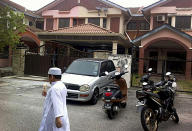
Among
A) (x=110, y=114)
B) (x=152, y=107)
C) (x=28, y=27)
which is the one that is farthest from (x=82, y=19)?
(x=152, y=107)

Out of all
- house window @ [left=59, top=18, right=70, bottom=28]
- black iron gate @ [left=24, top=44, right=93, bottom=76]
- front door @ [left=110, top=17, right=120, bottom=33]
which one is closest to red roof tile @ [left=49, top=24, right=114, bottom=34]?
black iron gate @ [left=24, top=44, right=93, bottom=76]

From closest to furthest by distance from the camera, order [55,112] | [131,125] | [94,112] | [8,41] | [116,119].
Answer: [55,112] → [131,125] → [116,119] → [94,112] → [8,41]

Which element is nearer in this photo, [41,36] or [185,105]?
[185,105]

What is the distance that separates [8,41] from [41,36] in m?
5.35

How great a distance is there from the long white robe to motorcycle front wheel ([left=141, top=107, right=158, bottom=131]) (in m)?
2.19

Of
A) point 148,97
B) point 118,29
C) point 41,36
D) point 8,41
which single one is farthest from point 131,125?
point 118,29

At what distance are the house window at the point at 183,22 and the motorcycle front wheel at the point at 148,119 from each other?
15743 mm

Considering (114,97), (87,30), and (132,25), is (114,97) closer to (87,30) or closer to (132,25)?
(87,30)

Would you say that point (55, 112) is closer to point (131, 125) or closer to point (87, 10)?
point (131, 125)

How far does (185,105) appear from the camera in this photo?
26.6ft

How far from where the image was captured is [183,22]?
60.9ft

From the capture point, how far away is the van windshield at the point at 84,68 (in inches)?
330

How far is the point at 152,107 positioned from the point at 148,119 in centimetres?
39

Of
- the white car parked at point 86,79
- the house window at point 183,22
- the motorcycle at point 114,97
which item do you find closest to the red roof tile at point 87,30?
the white car parked at point 86,79
